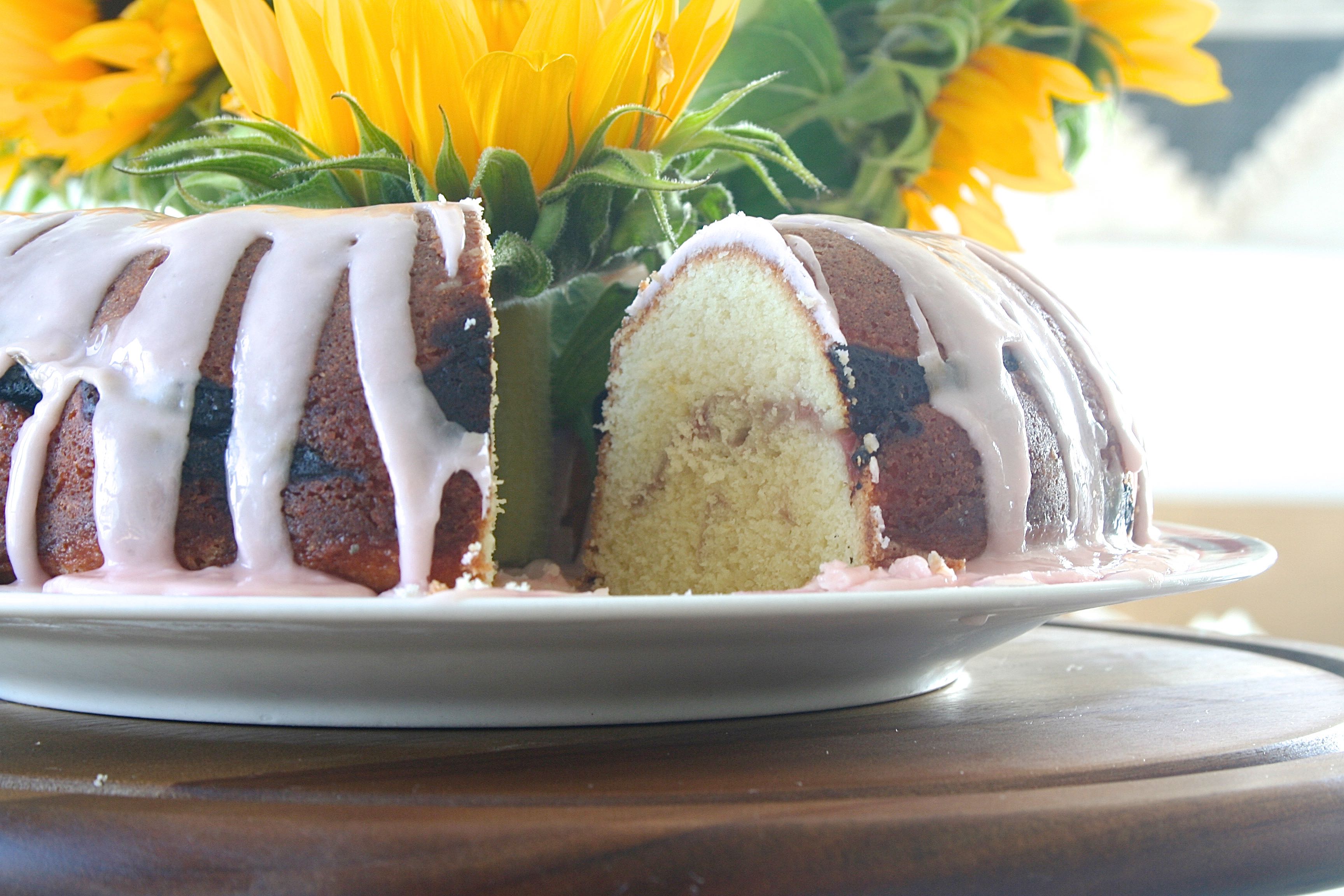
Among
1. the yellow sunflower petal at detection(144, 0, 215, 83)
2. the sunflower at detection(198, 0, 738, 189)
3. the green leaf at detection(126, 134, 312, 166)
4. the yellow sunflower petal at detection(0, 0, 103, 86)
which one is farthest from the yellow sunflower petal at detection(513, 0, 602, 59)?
the yellow sunflower petal at detection(0, 0, 103, 86)

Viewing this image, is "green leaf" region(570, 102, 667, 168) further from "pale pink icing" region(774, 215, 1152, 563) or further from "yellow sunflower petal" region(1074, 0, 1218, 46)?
"yellow sunflower petal" region(1074, 0, 1218, 46)

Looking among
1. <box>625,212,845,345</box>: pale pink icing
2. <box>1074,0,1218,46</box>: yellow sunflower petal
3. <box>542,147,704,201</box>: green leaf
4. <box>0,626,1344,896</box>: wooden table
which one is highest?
<box>1074,0,1218,46</box>: yellow sunflower petal

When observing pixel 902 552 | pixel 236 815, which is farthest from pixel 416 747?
pixel 902 552

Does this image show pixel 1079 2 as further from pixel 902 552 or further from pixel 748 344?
pixel 902 552

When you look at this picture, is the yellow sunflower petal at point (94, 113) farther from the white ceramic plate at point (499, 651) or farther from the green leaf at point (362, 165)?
the white ceramic plate at point (499, 651)

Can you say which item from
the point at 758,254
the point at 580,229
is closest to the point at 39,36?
the point at 580,229
